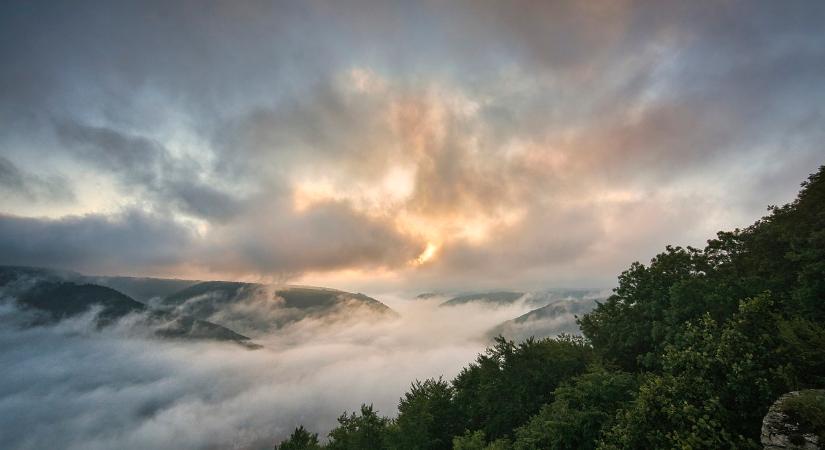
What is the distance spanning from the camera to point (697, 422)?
2008 cm

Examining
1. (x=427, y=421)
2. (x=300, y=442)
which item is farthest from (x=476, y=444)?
(x=300, y=442)

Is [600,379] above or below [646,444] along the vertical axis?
above

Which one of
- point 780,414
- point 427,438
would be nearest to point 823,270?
point 780,414

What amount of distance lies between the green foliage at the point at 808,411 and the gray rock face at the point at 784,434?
0.15 m

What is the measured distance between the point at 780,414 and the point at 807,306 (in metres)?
16.6

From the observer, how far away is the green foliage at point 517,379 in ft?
138

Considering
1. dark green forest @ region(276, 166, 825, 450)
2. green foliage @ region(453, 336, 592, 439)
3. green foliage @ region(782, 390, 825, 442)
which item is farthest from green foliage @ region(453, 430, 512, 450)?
green foliage @ region(782, 390, 825, 442)

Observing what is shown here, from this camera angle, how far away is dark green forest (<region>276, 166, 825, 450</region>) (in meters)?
21.0

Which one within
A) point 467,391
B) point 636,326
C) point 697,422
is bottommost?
point 467,391

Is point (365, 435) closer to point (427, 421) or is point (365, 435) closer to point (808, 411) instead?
point (427, 421)

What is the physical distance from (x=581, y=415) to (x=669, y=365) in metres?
7.53

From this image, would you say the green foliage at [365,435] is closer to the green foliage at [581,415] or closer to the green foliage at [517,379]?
the green foliage at [517,379]

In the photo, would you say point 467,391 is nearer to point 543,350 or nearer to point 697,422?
point 543,350

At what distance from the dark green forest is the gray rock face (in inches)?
71.8
